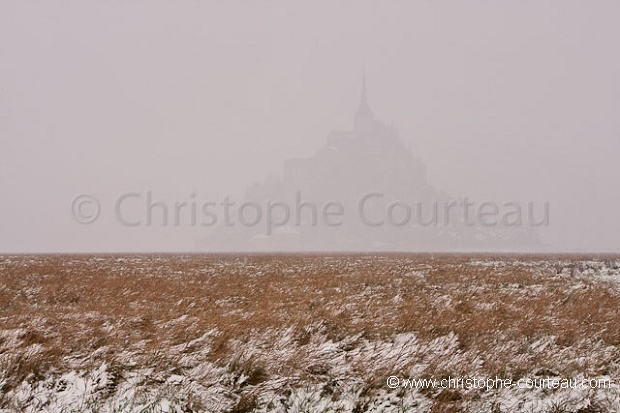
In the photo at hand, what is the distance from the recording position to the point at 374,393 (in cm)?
425

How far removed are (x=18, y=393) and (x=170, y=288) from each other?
755cm

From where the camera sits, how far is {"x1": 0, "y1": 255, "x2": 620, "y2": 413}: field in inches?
161

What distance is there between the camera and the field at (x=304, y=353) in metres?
4.09

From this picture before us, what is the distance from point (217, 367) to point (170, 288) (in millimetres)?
7465

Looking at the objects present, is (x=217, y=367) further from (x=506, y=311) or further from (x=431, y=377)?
(x=506, y=311)

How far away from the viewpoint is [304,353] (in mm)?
5219

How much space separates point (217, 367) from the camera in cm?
482

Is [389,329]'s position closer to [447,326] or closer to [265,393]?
[447,326]

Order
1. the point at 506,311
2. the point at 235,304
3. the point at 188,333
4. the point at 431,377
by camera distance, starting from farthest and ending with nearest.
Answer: the point at 235,304 → the point at 506,311 → the point at 188,333 → the point at 431,377

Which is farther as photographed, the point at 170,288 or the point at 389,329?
the point at 170,288

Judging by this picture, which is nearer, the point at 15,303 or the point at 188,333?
the point at 188,333

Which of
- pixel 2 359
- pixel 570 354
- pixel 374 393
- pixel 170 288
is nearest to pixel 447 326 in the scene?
pixel 570 354

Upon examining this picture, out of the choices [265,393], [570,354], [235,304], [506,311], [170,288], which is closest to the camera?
[265,393]

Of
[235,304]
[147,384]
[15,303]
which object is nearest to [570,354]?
[147,384]
